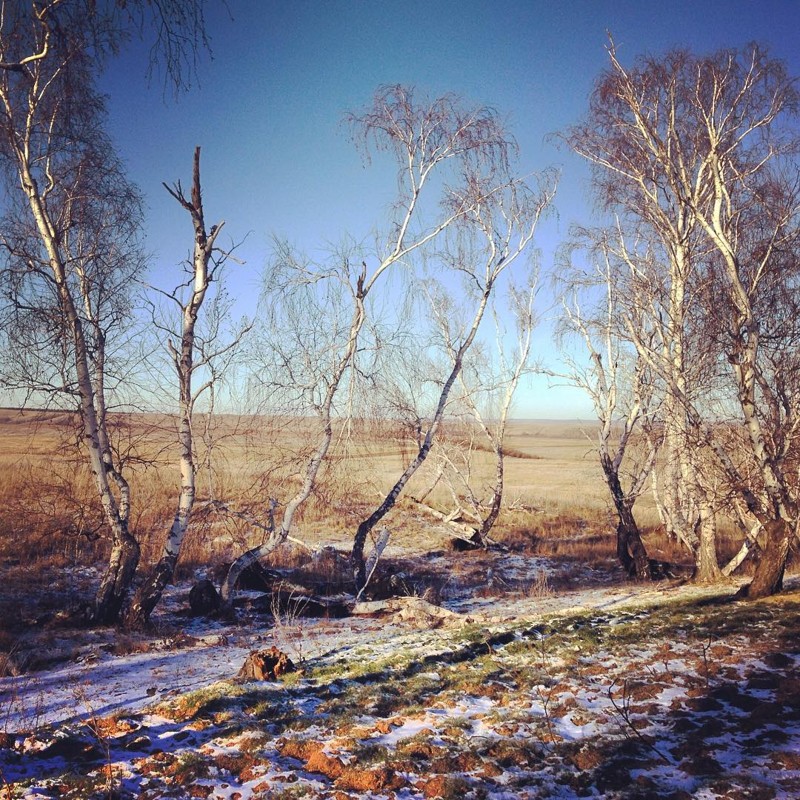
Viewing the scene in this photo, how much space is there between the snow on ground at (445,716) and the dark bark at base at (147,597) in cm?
83

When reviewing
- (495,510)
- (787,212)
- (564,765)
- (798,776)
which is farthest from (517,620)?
(495,510)

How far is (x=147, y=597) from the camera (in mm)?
8195

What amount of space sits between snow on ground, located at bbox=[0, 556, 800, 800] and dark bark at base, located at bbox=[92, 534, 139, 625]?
954 mm

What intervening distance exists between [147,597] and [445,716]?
17.3ft

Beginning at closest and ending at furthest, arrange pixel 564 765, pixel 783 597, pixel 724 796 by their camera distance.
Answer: pixel 724 796, pixel 564 765, pixel 783 597

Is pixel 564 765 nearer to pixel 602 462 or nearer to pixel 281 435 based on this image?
pixel 281 435

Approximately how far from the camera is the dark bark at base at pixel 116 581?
8.17 metres

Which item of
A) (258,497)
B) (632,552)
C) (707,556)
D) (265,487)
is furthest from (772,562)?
(258,497)

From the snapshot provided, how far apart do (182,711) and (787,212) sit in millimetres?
9556

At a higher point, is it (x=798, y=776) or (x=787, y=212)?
(x=787, y=212)

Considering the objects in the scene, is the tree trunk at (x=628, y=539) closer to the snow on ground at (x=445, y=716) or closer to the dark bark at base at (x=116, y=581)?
the snow on ground at (x=445, y=716)

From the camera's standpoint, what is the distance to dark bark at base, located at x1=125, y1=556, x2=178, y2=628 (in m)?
8.09

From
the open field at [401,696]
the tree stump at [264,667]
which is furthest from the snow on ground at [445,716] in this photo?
the tree stump at [264,667]

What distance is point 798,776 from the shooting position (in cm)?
330
